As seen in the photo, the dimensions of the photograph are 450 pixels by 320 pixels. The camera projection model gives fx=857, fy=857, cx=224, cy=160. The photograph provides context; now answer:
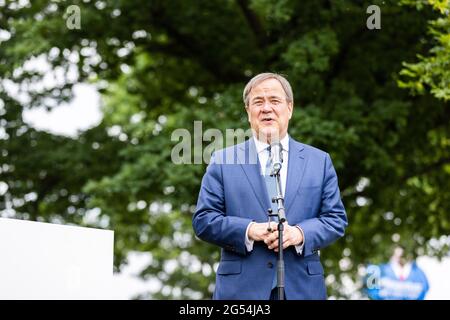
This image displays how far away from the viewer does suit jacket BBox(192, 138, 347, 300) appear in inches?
150

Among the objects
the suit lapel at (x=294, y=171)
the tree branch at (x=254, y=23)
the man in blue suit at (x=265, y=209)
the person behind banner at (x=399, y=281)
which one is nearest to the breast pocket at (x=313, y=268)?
the man in blue suit at (x=265, y=209)

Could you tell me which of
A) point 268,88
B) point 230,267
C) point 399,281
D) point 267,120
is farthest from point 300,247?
point 399,281

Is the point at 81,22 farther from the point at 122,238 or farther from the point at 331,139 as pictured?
the point at 122,238

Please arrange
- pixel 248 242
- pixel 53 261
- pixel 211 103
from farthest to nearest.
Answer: pixel 211 103 < pixel 53 261 < pixel 248 242

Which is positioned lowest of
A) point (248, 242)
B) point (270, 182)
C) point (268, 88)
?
point (248, 242)

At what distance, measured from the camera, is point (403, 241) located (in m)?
14.9

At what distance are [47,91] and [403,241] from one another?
6580mm

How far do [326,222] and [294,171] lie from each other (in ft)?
0.90

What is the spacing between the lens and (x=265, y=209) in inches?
154

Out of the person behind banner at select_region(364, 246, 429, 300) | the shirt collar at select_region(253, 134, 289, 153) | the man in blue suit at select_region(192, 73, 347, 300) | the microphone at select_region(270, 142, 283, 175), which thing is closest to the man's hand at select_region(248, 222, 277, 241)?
the man in blue suit at select_region(192, 73, 347, 300)

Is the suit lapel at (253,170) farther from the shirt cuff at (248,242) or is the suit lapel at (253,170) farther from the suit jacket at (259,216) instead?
the shirt cuff at (248,242)

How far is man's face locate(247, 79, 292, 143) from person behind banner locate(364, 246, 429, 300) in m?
9.33

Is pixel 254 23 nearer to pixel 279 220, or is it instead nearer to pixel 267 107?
pixel 267 107
